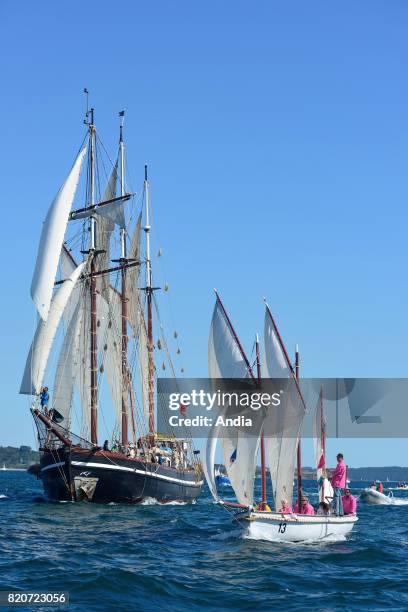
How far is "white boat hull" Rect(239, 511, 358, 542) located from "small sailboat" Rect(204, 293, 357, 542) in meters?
0.04

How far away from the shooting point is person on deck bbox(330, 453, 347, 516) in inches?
1750

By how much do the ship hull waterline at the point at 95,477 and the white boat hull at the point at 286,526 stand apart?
78.4ft

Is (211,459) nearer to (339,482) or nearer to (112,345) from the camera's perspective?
(339,482)

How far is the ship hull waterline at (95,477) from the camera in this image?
2459 inches

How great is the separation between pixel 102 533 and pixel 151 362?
1617 inches

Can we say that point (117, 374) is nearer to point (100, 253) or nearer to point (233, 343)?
point (100, 253)

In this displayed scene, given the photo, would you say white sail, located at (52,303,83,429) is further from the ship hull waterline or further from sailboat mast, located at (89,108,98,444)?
the ship hull waterline

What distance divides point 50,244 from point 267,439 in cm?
2606

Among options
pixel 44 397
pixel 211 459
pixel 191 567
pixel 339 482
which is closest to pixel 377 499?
pixel 44 397

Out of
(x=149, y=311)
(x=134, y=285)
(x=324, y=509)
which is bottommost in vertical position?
(x=324, y=509)

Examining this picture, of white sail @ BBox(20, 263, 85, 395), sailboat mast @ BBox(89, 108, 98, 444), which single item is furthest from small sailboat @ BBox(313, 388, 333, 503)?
sailboat mast @ BBox(89, 108, 98, 444)

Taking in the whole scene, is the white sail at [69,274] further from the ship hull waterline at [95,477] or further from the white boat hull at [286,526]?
the white boat hull at [286,526]

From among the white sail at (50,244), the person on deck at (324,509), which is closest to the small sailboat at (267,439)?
the person on deck at (324,509)

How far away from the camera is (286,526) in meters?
40.5
